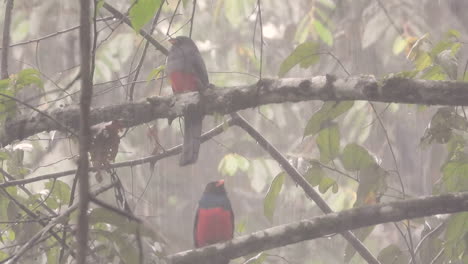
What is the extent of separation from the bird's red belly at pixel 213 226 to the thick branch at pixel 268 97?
926 mm

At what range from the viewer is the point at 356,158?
6.23ft

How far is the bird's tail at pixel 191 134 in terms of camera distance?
193 cm

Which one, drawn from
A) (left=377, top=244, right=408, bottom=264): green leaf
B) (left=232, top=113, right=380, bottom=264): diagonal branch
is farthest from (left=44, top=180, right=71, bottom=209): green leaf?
(left=377, top=244, right=408, bottom=264): green leaf

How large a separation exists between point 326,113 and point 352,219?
30 centimetres

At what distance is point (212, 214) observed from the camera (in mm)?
2787

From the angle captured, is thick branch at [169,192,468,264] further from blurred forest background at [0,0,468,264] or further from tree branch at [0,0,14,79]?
tree branch at [0,0,14,79]

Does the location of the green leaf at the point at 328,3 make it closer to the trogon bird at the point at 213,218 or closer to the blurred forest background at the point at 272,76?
the blurred forest background at the point at 272,76

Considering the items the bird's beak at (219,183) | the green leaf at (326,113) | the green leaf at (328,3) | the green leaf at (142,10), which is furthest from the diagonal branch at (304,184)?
the green leaf at (142,10)

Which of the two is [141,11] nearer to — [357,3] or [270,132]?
[270,132]

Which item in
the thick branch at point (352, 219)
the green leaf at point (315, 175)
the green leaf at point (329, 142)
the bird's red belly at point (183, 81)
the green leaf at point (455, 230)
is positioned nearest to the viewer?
the thick branch at point (352, 219)

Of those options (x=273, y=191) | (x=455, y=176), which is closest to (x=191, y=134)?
(x=273, y=191)

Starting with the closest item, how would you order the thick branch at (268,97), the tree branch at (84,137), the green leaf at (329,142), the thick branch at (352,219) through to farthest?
the tree branch at (84,137) → the thick branch at (268,97) → the thick branch at (352,219) → the green leaf at (329,142)

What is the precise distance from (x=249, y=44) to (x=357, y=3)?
1.82ft

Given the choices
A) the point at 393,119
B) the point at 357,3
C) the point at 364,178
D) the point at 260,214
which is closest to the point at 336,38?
the point at 357,3
